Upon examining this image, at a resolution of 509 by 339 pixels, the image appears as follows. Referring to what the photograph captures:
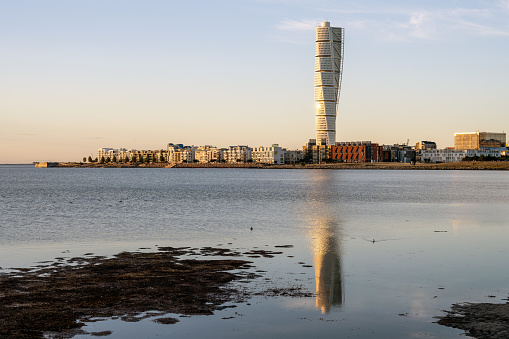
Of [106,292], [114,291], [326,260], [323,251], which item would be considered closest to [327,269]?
[326,260]

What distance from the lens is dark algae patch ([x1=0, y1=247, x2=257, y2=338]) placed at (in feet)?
45.5

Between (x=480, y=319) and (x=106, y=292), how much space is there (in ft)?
33.6

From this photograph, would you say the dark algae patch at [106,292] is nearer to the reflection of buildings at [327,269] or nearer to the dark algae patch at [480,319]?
the reflection of buildings at [327,269]

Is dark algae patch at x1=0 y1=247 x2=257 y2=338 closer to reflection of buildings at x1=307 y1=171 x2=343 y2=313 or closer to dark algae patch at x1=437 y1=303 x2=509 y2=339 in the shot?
reflection of buildings at x1=307 y1=171 x2=343 y2=313

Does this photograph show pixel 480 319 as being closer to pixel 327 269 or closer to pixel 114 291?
pixel 327 269

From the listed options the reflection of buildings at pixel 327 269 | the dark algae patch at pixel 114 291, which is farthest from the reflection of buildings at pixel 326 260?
the dark algae patch at pixel 114 291

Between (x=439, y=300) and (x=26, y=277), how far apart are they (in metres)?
13.1

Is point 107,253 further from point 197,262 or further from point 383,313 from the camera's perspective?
point 383,313

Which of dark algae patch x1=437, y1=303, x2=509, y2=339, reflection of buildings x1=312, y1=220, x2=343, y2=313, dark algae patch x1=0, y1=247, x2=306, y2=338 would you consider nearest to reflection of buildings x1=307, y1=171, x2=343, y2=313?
reflection of buildings x1=312, y1=220, x2=343, y2=313

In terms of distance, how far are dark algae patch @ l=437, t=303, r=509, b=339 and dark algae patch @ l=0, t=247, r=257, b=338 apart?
587cm

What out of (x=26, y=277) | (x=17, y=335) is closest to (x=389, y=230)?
(x=26, y=277)

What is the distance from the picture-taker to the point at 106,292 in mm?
16734

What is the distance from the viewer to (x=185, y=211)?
47688mm

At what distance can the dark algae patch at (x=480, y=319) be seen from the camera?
1287 cm
